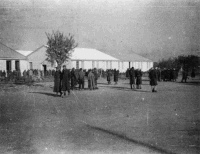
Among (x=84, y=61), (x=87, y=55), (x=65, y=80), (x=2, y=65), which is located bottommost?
(x=65, y=80)

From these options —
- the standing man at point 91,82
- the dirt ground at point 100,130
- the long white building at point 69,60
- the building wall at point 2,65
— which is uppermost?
the long white building at point 69,60

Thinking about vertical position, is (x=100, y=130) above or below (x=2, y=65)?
below

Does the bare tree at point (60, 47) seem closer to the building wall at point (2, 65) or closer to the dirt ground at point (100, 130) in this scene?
the building wall at point (2, 65)

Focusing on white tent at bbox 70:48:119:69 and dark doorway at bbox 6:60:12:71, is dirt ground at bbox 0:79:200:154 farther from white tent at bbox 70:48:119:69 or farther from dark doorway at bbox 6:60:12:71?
white tent at bbox 70:48:119:69

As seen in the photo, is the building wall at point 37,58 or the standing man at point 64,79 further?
the building wall at point 37,58

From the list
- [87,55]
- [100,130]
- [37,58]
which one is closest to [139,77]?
[100,130]

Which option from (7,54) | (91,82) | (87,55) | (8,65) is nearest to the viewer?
(91,82)

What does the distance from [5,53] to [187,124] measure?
3067cm

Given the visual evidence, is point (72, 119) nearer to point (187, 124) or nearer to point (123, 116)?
point (123, 116)

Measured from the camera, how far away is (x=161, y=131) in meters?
6.59

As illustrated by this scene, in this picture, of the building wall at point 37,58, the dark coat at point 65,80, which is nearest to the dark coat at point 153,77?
the dark coat at point 65,80

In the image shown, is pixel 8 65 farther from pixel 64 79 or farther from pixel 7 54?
pixel 64 79

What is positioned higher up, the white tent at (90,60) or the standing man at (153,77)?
the white tent at (90,60)

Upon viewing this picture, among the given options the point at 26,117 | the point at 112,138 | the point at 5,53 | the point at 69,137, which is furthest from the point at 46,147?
the point at 5,53
